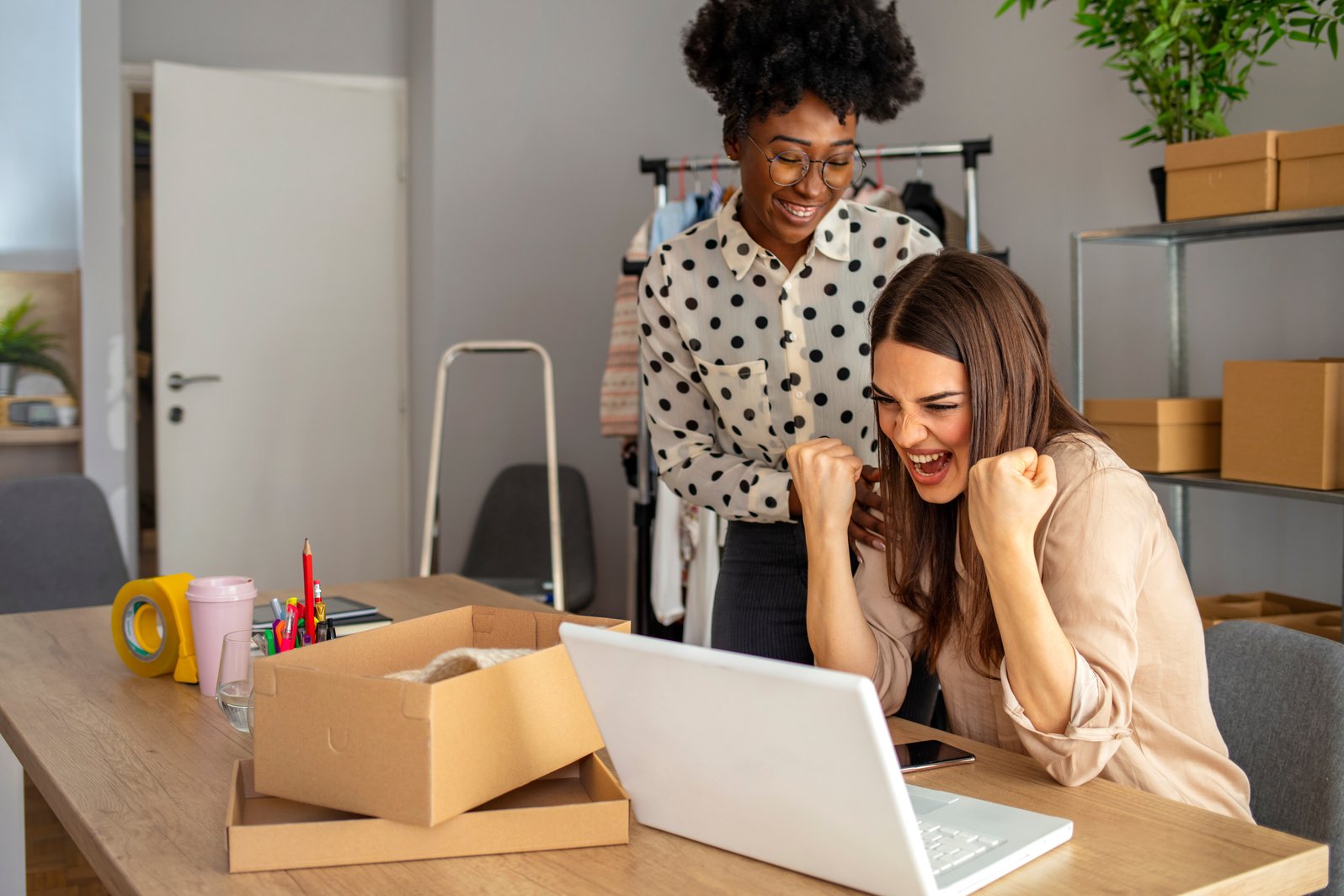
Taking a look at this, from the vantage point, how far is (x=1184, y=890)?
33.5 inches

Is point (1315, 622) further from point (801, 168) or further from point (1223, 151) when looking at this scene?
point (801, 168)

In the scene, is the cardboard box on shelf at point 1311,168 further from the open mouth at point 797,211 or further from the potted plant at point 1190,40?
the open mouth at point 797,211

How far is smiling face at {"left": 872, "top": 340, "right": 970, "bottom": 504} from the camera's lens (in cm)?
128

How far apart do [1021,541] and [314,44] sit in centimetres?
403

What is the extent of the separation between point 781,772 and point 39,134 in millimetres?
3558

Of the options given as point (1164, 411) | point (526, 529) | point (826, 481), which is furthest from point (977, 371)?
point (526, 529)

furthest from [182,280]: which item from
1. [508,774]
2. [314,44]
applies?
[508,774]

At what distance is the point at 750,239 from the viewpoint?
1823 millimetres

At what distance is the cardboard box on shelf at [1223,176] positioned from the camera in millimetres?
2277

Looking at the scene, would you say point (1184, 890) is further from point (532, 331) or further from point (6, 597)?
point (532, 331)

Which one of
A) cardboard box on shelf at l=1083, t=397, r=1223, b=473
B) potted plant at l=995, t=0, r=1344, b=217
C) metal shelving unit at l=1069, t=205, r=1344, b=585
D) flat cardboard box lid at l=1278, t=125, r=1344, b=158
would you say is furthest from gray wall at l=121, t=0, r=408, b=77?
flat cardboard box lid at l=1278, t=125, r=1344, b=158

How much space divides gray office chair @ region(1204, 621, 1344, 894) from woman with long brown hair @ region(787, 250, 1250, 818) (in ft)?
0.36

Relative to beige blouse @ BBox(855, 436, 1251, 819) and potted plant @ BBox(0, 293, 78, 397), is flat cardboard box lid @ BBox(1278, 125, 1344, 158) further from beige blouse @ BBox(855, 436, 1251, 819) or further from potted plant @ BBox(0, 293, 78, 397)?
potted plant @ BBox(0, 293, 78, 397)

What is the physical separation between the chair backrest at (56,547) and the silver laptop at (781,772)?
2304mm
